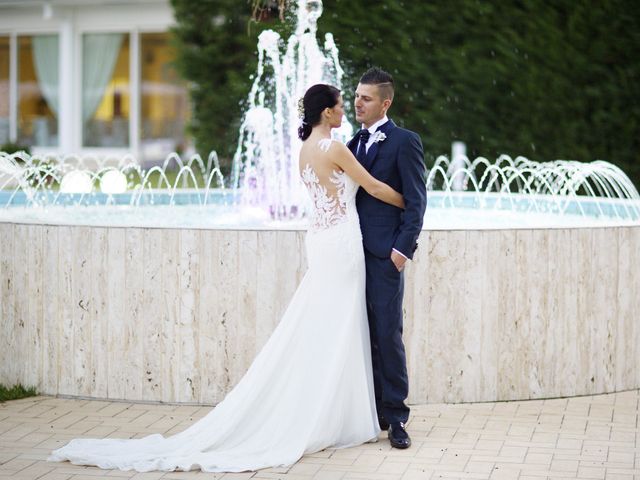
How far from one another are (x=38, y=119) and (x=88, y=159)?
216cm

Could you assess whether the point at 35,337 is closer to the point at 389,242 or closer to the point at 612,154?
the point at 389,242

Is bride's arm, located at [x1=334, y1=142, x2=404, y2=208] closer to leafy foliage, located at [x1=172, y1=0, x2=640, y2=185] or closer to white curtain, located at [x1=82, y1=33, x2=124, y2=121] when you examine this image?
leafy foliage, located at [x1=172, y1=0, x2=640, y2=185]

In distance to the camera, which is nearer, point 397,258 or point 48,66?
point 397,258

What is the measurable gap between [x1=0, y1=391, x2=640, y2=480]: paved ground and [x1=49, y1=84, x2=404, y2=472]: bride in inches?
7.1

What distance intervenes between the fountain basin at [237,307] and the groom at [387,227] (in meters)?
0.85

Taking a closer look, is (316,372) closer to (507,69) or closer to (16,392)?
(16,392)

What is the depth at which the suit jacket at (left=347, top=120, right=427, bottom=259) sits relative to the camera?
600cm

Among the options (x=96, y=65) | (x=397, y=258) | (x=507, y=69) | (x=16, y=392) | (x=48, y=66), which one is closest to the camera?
(x=397, y=258)

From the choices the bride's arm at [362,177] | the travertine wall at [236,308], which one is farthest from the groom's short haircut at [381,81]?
the travertine wall at [236,308]

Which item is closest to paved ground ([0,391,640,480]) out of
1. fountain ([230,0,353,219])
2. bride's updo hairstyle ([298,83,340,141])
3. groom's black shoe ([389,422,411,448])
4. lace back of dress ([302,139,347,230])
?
groom's black shoe ([389,422,411,448])

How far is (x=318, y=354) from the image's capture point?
611 cm

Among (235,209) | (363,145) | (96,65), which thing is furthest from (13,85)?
(363,145)

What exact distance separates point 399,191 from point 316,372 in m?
1.02

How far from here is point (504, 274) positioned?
7.15 m
